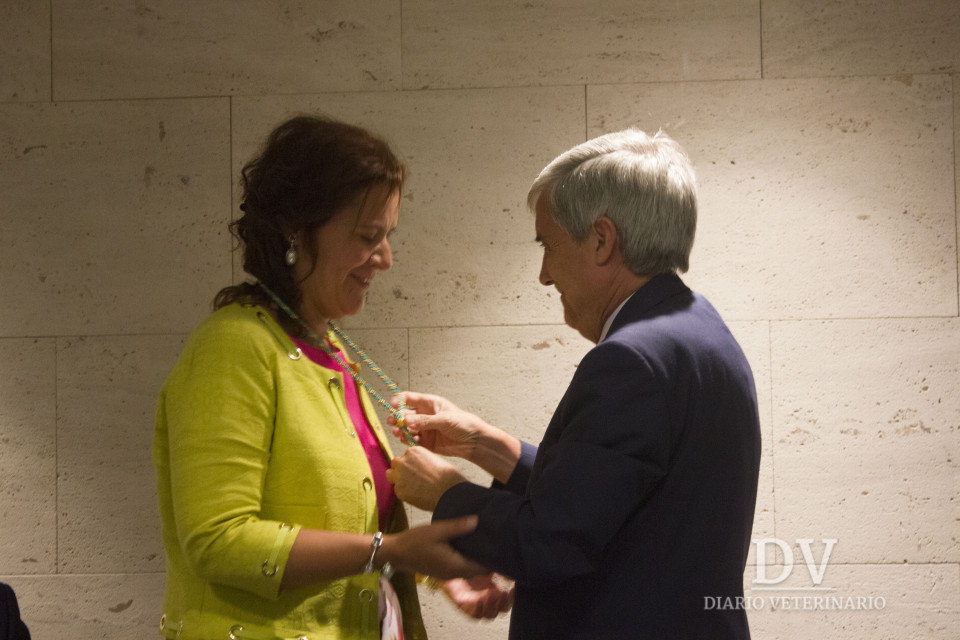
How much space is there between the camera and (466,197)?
101 inches

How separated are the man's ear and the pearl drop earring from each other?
0.59 m

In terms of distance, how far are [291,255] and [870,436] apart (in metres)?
1.80

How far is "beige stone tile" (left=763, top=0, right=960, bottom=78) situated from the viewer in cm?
252

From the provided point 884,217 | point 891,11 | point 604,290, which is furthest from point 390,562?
point 891,11

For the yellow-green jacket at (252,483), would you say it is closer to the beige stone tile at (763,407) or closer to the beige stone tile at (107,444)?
the beige stone tile at (107,444)

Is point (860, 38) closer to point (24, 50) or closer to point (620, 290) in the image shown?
point (620, 290)

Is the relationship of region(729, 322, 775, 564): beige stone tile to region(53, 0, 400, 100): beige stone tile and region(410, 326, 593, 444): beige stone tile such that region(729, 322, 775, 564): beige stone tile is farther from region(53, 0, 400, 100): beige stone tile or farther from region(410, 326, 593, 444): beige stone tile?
region(53, 0, 400, 100): beige stone tile

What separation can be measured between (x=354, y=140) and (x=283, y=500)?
71 cm

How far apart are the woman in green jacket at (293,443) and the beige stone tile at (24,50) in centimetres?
134

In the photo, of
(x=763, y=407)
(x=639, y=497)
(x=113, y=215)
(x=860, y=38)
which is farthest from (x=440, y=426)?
(x=860, y=38)

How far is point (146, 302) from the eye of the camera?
8.42 feet

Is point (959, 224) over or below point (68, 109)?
below

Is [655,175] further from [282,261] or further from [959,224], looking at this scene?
[959,224]
